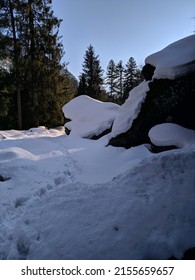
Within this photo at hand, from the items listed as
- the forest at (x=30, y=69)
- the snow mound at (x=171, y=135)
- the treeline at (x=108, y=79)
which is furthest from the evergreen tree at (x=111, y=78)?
the snow mound at (x=171, y=135)

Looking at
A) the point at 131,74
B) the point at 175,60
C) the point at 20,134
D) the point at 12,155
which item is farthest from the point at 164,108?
the point at 131,74

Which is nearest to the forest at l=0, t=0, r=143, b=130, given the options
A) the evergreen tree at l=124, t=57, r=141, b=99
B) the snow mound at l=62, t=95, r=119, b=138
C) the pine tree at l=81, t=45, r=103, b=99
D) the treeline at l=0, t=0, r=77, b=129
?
the treeline at l=0, t=0, r=77, b=129

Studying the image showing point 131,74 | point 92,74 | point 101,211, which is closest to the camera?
point 101,211

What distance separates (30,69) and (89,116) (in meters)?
7.57

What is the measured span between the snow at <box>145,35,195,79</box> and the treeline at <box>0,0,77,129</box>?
12820 millimetres

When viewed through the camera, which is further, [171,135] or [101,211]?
[171,135]

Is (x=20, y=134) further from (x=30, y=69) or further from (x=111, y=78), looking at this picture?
(x=111, y=78)

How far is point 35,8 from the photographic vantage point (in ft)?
72.2

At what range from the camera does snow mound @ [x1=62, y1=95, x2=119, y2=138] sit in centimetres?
1437

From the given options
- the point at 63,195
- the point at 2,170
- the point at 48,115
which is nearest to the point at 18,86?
the point at 48,115

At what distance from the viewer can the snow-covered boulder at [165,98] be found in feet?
28.0

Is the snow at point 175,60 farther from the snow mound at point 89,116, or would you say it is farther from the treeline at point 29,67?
the treeline at point 29,67

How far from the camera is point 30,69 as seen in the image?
68.4 feet

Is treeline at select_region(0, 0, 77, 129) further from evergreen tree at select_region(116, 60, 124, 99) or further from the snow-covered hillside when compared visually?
evergreen tree at select_region(116, 60, 124, 99)
